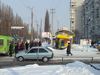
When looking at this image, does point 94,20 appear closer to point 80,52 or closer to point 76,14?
point 76,14

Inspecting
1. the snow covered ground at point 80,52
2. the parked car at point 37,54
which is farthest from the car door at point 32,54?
the snow covered ground at point 80,52

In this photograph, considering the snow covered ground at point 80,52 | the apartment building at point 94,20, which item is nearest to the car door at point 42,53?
the snow covered ground at point 80,52

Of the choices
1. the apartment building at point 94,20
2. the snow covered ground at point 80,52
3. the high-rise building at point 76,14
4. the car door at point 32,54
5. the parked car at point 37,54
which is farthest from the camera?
the high-rise building at point 76,14

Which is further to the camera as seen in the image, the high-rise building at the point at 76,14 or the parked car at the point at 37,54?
the high-rise building at the point at 76,14

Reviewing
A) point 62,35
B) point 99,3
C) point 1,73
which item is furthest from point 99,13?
point 1,73

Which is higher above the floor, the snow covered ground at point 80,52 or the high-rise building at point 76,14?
the high-rise building at point 76,14

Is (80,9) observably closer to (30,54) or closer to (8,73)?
(30,54)

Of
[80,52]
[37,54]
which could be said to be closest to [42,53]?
[37,54]

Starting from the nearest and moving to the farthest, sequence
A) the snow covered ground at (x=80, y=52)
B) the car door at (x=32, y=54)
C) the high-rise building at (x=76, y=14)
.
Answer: the car door at (x=32, y=54) → the snow covered ground at (x=80, y=52) → the high-rise building at (x=76, y=14)

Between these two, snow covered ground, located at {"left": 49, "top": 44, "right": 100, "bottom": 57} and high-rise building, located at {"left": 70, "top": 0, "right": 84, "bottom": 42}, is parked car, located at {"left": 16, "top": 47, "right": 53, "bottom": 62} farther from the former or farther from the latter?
high-rise building, located at {"left": 70, "top": 0, "right": 84, "bottom": 42}

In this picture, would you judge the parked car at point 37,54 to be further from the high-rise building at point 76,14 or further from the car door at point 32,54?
the high-rise building at point 76,14

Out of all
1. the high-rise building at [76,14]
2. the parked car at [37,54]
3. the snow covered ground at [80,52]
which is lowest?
the snow covered ground at [80,52]

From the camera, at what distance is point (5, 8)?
89.2 meters

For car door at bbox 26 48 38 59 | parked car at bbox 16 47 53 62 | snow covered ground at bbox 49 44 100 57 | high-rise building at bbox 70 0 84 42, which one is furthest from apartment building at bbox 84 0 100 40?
parked car at bbox 16 47 53 62
